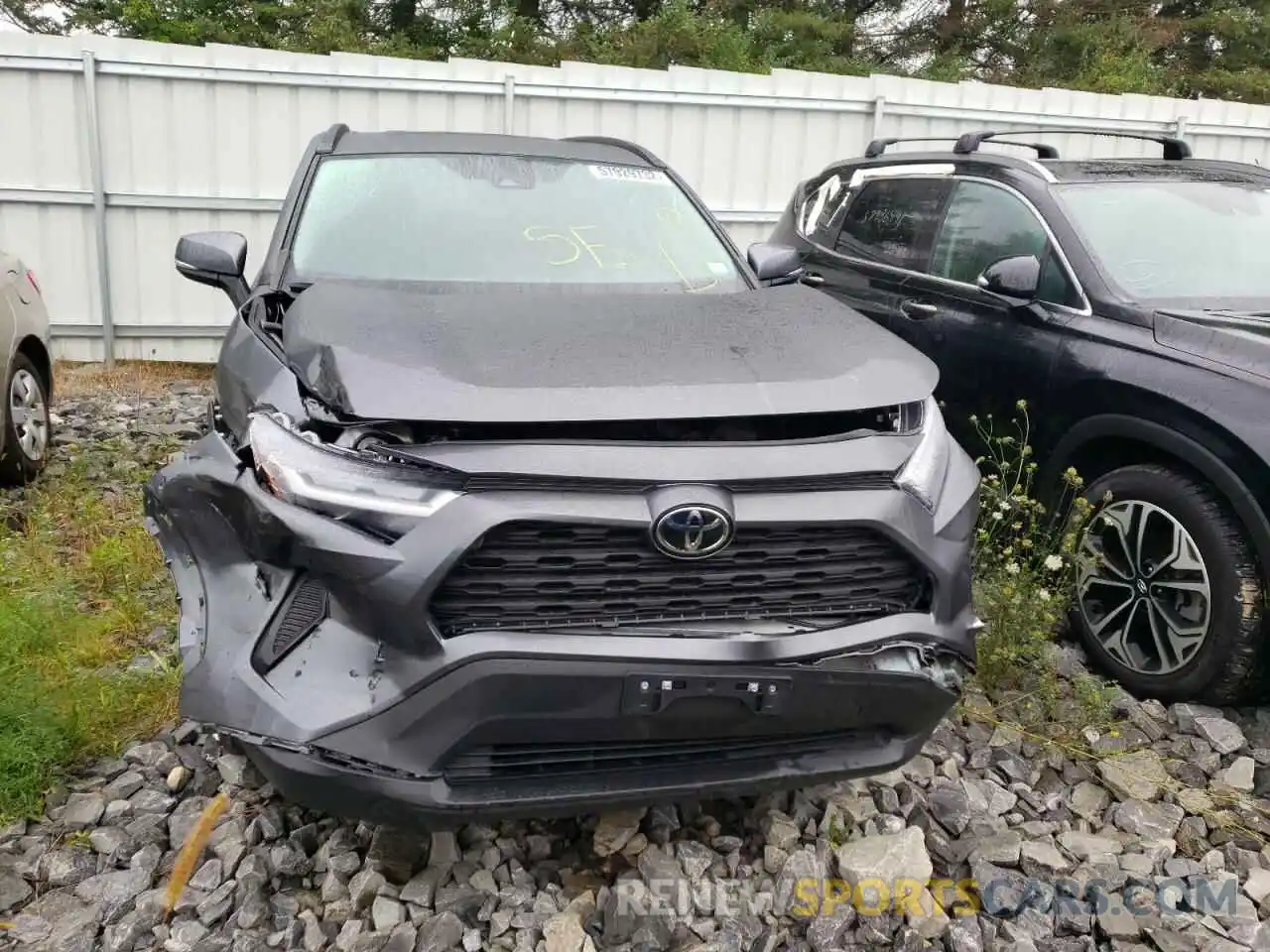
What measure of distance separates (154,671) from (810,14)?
16.4 meters

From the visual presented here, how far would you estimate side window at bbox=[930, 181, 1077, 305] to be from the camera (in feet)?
12.7

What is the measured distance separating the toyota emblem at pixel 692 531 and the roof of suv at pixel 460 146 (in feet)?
7.68

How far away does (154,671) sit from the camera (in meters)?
3.17

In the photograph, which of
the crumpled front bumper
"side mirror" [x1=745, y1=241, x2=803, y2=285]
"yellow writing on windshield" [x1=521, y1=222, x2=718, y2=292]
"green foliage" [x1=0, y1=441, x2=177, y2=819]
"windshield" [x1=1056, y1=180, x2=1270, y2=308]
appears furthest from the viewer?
"windshield" [x1=1056, y1=180, x2=1270, y2=308]

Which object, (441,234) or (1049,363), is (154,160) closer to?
(441,234)

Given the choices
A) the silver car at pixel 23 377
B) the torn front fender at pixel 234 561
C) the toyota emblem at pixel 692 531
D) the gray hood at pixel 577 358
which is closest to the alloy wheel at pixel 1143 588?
the gray hood at pixel 577 358

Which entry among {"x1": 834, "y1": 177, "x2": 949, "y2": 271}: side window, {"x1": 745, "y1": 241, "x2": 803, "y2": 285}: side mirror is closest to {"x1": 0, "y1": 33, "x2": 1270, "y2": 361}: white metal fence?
{"x1": 834, "y1": 177, "x2": 949, "y2": 271}: side window

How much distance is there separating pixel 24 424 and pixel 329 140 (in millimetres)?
2372

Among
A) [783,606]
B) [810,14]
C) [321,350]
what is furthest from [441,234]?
[810,14]

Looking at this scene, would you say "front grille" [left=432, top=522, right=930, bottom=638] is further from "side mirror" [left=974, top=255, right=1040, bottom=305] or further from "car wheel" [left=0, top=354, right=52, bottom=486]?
"car wheel" [left=0, top=354, right=52, bottom=486]

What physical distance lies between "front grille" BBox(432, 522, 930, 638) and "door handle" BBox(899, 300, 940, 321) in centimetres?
246

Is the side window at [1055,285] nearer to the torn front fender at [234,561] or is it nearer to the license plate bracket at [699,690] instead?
the license plate bracket at [699,690]

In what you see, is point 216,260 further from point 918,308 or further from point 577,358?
point 918,308

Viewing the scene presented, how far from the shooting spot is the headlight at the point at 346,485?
1.95 m
